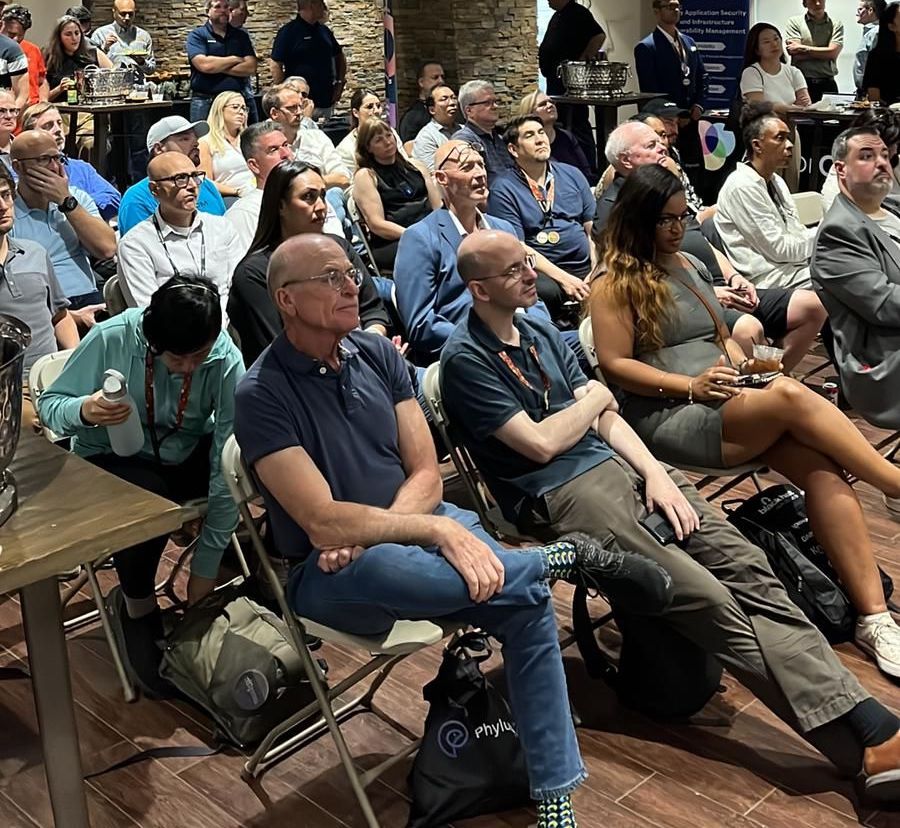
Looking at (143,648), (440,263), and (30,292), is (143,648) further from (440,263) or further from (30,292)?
(440,263)

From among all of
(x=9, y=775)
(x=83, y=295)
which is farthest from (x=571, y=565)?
(x=83, y=295)

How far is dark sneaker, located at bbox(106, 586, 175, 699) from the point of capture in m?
2.99

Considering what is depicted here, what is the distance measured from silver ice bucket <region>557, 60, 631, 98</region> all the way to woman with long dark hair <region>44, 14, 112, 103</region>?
3679 millimetres

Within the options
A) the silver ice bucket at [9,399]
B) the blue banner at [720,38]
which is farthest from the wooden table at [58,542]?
the blue banner at [720,38]

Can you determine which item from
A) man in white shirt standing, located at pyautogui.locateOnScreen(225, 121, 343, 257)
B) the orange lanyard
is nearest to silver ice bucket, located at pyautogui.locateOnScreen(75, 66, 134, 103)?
man in white shirt standing, located at pyautogui.locateOnScreen(225, 121, 343, 257)

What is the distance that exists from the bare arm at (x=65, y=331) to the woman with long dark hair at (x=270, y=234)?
484 millimetres

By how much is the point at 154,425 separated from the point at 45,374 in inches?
13.7

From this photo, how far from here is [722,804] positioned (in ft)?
8.26

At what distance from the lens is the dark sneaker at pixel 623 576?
247 centimetres

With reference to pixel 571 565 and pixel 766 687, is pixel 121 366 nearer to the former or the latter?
pixel 571 565

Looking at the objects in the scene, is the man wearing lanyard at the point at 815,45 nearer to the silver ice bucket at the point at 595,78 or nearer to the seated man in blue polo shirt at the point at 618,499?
the silver ice bucket at the point at 595,78

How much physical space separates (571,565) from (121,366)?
126cm

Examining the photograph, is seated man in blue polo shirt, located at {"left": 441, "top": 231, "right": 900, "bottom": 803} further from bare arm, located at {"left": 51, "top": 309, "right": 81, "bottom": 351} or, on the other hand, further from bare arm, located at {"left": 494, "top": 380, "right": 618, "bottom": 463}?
bare arm, located at {"left": 51, "top": 309, "right": 81, "bottom": 351}

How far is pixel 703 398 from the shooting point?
316 centimetres
